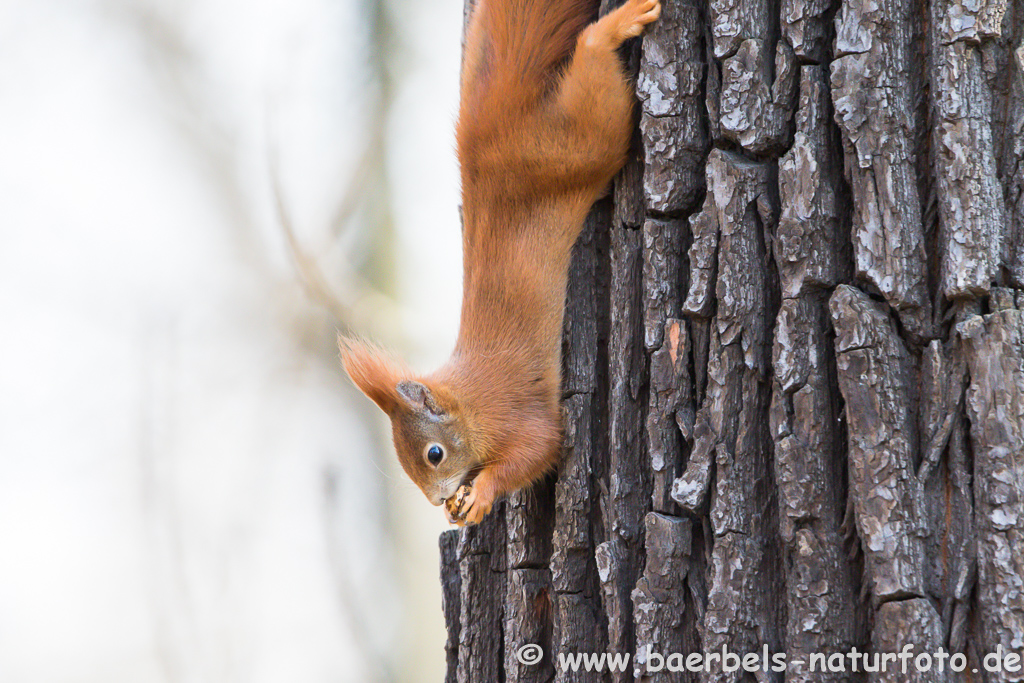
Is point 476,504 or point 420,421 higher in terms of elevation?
point 420,421

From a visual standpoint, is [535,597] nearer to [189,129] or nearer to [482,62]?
[482,62]

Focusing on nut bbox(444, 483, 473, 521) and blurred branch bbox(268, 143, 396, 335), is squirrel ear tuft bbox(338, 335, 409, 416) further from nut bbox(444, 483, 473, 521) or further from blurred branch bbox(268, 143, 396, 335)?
blurred branch bbox(268, 143, 396, 335)

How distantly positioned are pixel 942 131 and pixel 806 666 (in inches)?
30.8

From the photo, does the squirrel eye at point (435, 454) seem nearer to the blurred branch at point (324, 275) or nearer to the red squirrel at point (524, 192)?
the red squirrel at point (524, 192)

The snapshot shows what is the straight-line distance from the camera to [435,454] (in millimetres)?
1919

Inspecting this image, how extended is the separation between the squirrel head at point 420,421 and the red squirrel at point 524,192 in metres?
0.03

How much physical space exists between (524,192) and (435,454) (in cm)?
66

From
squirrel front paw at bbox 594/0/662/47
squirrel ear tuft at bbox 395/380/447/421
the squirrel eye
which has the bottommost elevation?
the squirrel eye

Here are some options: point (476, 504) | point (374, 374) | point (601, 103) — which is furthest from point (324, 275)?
point (601, 103)

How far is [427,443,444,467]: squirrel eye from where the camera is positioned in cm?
191

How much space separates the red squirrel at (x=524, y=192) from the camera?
149 centimetres

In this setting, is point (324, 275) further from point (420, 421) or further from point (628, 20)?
point (628, 20)


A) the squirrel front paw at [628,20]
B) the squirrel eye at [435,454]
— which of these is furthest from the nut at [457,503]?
the squirrel front paw at [628,20]

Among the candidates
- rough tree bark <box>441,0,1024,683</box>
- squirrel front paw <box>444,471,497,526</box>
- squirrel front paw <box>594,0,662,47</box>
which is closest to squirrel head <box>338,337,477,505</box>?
squirrel front paw <box>444,471,497,526</box>
